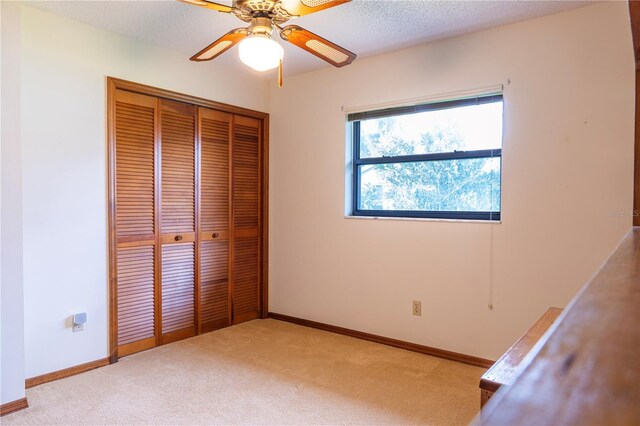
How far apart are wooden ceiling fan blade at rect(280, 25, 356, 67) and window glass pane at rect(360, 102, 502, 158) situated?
114cm

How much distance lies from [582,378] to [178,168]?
3433 mm

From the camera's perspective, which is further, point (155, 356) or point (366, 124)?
point (366, 124)

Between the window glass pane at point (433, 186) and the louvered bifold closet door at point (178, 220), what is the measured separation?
1.47 meters

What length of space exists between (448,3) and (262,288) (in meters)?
2.93

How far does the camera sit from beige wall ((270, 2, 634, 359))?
2467 millimetres

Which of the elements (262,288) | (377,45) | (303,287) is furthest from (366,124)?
(262,288)

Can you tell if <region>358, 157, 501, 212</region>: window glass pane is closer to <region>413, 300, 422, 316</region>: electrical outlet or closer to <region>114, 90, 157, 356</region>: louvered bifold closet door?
<region>413, 300, 422, 316</region>: electrical outlet

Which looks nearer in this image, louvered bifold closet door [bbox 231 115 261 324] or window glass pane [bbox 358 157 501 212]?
window glass pane [bbox 358 157 501 212]

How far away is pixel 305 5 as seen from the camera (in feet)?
6.00

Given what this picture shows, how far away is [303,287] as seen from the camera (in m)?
3.89

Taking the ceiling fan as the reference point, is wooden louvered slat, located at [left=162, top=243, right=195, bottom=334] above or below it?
below

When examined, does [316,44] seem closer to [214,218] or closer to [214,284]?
[214,218]

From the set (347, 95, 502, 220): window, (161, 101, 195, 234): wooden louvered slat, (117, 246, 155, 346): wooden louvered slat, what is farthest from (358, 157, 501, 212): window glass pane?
(117, 246, 155, 346): wooden louvered slat

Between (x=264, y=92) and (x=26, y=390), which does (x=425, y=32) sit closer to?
(x=264, y=92)
